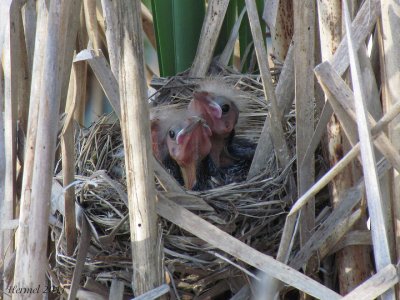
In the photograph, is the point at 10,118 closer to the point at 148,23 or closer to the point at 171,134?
→ the point at 171,134

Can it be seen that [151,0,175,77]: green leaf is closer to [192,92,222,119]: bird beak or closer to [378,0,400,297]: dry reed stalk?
[192,92,222,119]: bird beak

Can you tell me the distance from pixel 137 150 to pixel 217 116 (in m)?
0.90

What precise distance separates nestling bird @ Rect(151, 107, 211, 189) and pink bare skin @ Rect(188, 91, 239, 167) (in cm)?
5

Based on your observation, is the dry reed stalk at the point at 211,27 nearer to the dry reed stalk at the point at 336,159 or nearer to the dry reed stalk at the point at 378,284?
the dry reed stalk at the point at 336,159

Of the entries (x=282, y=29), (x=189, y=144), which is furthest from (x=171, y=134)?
(x=282, y=29)

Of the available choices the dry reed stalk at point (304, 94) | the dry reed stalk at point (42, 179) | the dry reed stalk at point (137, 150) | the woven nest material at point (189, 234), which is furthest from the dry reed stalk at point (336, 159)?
the dry reed stalk at point (42, 179)

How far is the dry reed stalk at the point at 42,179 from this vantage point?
4.33 feet

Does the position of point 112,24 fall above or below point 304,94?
above

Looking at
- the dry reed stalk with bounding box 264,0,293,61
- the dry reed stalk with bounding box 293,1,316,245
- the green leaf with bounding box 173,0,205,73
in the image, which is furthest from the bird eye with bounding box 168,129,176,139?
the dry reed stalk with bounding box 293,1,316,245

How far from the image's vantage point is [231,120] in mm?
2262

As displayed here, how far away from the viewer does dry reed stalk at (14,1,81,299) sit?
4.33ft

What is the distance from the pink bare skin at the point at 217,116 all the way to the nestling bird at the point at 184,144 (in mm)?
49

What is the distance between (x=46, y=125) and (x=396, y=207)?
0.63m

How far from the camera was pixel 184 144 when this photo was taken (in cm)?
211
